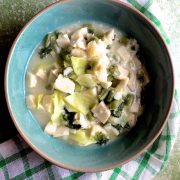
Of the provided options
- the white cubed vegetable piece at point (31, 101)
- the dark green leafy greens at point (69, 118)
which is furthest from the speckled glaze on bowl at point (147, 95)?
the dark green leafy greens at point (69, 118)

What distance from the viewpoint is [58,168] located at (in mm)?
1896

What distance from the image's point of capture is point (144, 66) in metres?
→ 1.95

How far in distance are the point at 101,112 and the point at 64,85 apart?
→ 20cm

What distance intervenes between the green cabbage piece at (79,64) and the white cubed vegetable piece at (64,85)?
0.19 ft

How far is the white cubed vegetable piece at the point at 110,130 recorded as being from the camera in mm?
1854

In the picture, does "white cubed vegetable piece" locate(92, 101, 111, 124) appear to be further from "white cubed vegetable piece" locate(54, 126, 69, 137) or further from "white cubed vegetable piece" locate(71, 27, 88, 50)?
"white cubed vegetable piece" locate(71, 27, 88, 50)

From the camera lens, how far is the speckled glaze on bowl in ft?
5.88

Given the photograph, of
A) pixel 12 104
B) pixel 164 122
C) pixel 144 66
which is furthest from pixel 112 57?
pixel 12 104

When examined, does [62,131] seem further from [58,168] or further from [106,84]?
[106,84]

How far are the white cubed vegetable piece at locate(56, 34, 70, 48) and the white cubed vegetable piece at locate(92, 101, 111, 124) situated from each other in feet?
1.00

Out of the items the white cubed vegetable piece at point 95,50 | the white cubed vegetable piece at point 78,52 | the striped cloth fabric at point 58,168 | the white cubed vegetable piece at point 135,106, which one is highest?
the white cubed vegetable piece at point 95,50

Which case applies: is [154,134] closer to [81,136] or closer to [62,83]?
[81,136]

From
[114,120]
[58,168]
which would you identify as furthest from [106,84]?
[58,168]

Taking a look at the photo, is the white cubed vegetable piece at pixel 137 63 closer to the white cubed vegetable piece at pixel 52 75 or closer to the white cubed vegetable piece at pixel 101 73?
the white cubed vegetable piece at pixel 101 73
